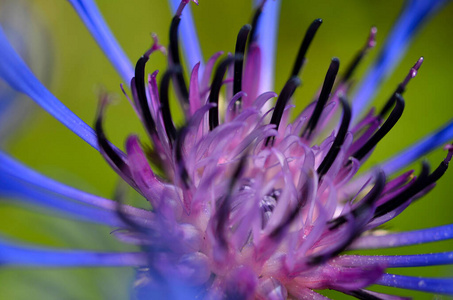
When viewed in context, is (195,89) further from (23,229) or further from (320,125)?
(23,229)

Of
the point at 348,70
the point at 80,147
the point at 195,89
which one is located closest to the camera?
the point at 195,89

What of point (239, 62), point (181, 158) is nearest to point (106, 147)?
point (181, 158)

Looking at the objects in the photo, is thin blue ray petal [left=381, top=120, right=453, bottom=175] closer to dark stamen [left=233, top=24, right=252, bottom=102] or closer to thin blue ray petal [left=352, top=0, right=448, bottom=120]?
thin blue ray petal [left=352, top=0, right=448, bottom=120]

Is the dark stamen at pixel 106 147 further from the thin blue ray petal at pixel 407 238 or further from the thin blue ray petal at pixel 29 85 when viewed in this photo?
the thin blue ray petal at pixel 407 238

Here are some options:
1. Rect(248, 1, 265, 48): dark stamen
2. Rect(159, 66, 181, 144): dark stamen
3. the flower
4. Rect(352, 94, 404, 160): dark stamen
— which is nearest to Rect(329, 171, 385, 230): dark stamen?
the flower

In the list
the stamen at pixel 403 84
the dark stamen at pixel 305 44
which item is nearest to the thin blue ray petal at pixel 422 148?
the stamen at pixel 403 84

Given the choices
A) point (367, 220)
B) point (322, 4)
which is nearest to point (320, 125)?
point (367, 220)
